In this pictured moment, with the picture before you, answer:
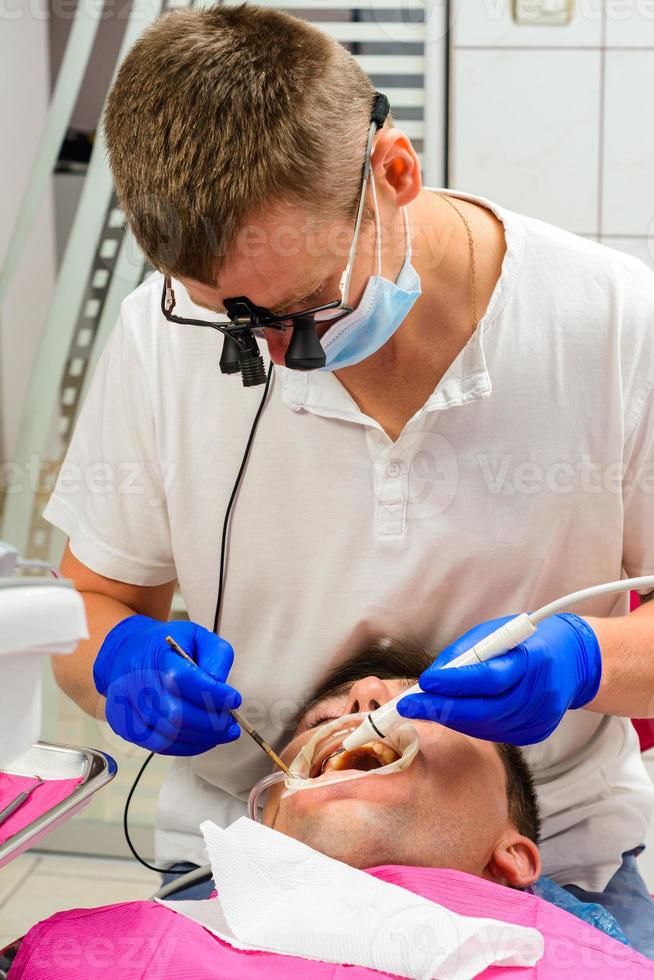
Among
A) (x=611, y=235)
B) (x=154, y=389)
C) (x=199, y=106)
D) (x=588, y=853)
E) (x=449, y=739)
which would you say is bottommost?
(x=588, y=853)

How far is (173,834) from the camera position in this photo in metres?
1.54

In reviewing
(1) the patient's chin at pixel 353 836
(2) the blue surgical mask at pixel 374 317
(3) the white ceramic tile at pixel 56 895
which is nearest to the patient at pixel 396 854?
(1) the patient's chin at pixel 353 836

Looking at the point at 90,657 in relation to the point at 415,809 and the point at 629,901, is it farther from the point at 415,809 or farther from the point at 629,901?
the point at 629,901

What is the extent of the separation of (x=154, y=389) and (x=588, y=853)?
0.94m

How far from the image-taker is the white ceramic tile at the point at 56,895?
2189mm

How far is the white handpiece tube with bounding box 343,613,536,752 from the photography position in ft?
3.70

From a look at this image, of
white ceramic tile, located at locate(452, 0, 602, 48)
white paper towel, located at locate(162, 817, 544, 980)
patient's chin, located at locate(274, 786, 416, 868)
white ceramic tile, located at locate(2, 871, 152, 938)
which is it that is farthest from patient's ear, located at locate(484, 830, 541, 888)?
white ceramic tile, located at locate(452, 0, 602, 48)

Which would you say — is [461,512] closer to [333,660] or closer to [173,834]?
[333,660]

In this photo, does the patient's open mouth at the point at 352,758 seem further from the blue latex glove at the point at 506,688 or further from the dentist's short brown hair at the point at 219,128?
the dentist's short brown hair at the point at 219,128

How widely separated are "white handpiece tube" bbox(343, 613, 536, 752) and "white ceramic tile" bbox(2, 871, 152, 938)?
1270 millimetres

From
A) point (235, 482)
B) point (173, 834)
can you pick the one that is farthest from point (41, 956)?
point (235, 482)

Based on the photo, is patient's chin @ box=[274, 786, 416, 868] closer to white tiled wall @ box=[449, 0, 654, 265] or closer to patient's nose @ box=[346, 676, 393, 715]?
patient's nose @ box=[346, 676, 393, 715]

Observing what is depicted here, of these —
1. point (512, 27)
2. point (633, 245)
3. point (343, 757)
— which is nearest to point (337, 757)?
point (343, 757)

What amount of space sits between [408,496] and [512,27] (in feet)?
4.95
